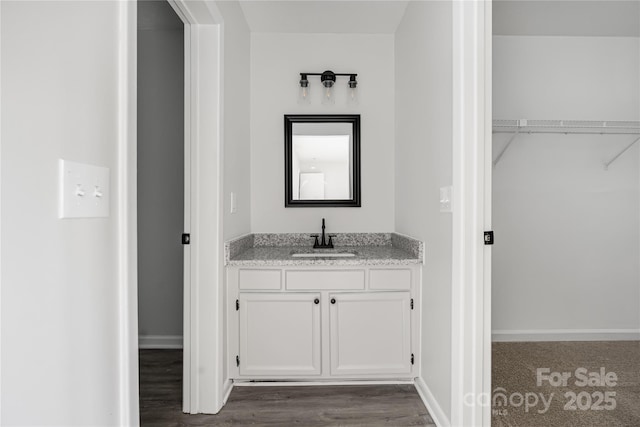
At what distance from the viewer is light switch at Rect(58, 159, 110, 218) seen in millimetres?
805

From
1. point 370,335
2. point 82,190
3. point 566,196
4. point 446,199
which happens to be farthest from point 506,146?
point 82,190

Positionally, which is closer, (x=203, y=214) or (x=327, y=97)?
(x=203, y=214)

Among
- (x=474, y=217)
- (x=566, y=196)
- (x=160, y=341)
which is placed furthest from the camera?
(x=566, y=196)

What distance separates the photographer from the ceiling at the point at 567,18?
2488 mm

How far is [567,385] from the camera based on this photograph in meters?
2.26

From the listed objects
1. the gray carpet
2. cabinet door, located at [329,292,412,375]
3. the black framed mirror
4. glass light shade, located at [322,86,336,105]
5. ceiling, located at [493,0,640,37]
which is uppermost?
ceiling, located at [493,0,640,37]

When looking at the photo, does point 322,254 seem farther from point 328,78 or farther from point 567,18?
point 567,18

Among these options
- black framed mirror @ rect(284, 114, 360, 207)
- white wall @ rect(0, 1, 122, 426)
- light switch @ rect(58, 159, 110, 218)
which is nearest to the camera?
white wall @ rect(0, 1, 122, 426)

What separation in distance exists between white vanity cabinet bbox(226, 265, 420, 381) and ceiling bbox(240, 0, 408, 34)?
1719mm

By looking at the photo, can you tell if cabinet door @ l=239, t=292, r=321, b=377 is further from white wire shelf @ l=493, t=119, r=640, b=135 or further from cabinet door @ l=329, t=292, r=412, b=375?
white wire shelf @ l=493, t=119, r=640, b=135

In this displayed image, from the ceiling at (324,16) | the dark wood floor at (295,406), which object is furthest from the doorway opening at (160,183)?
the ceiling at (324,16)

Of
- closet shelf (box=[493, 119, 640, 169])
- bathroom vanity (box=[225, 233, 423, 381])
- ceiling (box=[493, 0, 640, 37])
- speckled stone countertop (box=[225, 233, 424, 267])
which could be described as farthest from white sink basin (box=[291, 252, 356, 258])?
ceiling (box=[493, 0, 640, 37])

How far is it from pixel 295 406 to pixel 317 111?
6.67ft

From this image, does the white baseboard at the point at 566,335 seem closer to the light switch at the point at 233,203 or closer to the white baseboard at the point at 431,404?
the white baseboard at the point at 431,404
